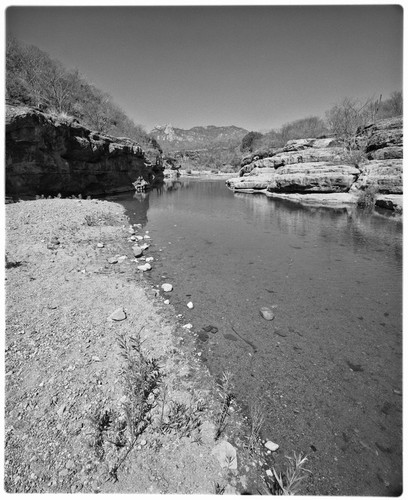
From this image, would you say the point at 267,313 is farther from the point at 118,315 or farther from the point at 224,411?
the point at 118,315

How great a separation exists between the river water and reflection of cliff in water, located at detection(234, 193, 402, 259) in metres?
0.11

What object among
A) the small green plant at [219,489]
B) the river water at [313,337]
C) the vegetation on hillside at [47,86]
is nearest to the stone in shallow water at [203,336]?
the river water at [313,337]

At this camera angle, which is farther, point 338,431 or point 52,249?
point 52,249

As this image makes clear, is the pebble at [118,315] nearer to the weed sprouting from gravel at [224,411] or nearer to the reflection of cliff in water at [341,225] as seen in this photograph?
the weed sprouting from gravel at [224,411]

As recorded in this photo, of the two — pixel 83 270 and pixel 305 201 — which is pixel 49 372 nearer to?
pixel 83 270

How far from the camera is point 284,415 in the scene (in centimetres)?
204

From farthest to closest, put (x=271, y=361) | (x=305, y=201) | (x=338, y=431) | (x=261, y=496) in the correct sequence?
(x=305, y=201) < (x=271, y=361) < (x=338, y=431) < (x=261, y=496)

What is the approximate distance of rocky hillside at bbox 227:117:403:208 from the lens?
11469mm

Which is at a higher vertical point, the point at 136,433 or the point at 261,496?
the point at 136,433

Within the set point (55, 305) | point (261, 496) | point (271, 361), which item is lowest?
point (261, 496)

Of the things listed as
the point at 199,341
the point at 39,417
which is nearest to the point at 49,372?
the point at 39,417

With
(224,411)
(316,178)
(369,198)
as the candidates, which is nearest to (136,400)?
(224,411)

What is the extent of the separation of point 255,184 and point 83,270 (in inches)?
751

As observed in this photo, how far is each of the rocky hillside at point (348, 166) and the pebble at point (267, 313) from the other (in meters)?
11.5
